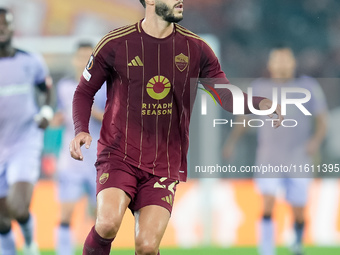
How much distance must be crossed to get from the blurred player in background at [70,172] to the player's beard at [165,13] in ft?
10.5

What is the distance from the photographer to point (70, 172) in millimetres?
8102

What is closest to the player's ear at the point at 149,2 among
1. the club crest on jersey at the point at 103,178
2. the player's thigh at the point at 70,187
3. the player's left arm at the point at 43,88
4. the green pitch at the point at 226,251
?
the club crest on jersey at the point at 103,178

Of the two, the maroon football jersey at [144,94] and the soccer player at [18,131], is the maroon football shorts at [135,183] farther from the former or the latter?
the soccer player at [18,131]

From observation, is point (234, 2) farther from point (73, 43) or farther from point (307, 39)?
point (73, 43)

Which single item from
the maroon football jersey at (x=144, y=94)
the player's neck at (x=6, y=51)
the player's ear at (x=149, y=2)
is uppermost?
the player's neck at (x=6, y=51)

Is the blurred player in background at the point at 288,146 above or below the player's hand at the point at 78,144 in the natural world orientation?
above

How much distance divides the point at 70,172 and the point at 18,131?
1004 mm

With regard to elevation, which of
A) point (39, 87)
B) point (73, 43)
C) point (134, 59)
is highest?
point (73, 43)

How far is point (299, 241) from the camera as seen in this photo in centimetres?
809

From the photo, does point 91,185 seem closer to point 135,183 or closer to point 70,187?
point 70,187

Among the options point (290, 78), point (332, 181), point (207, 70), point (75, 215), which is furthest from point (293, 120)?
point (207, 70)

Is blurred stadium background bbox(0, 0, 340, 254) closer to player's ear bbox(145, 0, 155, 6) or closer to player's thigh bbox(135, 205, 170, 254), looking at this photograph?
player's thigh bbox(135, 205, 170, 254)

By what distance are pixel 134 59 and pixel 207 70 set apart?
1.48 ft

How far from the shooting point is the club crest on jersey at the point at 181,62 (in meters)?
4.75
